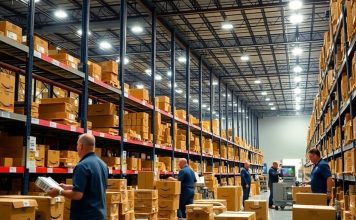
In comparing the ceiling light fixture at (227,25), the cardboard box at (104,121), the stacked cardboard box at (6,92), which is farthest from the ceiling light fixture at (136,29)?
the stacked cardboard box at (6,92)

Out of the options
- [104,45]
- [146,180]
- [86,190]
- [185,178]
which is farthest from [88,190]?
[104,45]

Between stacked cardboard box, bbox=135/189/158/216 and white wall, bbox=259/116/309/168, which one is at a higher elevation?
white wall, bbox=259/116/309/168

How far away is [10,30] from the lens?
6215 millimetres

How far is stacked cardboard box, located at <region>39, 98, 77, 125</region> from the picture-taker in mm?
7641

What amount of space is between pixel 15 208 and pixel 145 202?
5.57 meters

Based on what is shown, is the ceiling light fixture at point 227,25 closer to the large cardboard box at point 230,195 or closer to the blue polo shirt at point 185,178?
the large cardboard box at point 230,195

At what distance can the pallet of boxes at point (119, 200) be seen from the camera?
777 centimetres

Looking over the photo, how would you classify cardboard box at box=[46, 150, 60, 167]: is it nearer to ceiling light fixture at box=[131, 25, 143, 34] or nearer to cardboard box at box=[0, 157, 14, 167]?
cardboard box at box=[0, 157, 14, 167]

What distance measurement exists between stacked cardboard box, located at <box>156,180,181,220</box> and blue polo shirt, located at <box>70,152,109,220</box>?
6285mm

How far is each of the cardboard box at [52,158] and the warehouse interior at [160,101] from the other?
17mm

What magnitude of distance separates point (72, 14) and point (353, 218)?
1253 cm

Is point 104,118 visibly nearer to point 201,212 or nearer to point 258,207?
point 201,212

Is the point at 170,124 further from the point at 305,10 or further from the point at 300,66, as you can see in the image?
the point at 300,66

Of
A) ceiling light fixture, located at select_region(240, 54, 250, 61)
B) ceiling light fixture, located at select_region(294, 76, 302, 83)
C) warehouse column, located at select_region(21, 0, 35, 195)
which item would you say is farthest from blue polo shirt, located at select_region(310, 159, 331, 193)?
ceiling light fixture, located at select_region(294, 76, 302, 83)
